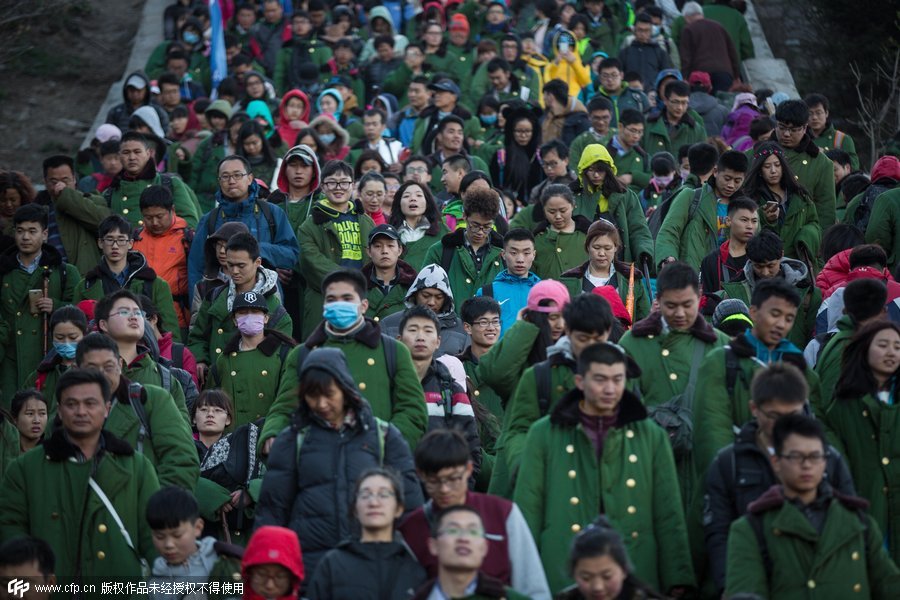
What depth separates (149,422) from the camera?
9320 millimetres

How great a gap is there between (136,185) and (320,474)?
6.89m

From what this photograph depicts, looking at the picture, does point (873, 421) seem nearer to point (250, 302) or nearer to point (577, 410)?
point (577, 410)

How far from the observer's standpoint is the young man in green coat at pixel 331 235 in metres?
13.6

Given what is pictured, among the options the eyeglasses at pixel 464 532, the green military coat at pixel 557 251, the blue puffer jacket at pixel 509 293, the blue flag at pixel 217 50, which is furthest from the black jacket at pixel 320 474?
the blue flag at pixel 217 50

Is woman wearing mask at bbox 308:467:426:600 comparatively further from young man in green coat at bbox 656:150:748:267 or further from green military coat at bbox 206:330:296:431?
young man in green coat at bbox 656:150:748:267

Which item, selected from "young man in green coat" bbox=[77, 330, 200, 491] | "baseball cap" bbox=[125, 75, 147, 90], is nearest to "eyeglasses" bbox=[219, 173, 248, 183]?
"young man in green coat" bbox=[77, 330, 200, 491]

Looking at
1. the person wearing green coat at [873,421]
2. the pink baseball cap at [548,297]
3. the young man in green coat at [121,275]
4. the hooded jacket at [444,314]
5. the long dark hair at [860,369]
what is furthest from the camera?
the young man in green coat at [121,275]

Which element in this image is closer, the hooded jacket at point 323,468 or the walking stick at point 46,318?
the hooded jacket at point 323,468

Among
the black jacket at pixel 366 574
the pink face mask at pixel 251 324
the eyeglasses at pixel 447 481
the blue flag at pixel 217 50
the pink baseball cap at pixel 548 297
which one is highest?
the pink baseball cap at pixel 548 297

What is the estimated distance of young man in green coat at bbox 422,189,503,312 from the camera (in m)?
13.0

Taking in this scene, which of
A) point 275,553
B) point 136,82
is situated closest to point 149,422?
point 275,553

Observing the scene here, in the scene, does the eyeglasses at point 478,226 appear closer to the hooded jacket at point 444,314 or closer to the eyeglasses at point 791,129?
the hooded jacket at point 444,314

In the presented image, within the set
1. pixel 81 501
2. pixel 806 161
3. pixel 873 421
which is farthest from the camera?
pixel 806 161

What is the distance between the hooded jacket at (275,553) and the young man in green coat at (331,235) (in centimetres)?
571
